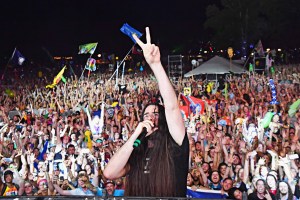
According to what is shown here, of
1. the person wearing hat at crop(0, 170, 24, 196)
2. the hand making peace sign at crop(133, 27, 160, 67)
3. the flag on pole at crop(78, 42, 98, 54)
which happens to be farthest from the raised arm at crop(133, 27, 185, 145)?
the flag on pole at crop(78, 42, 98, 54)

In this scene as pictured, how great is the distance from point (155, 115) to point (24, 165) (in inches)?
112

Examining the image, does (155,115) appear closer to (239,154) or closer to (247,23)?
(239,154)

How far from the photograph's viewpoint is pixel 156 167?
421 cm

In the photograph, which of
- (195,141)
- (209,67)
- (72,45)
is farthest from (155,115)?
(72,45)

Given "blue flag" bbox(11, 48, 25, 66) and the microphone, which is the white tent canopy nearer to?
"blue flag" bbox(11, 48, 25, 66)

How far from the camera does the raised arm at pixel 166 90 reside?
12.1ft

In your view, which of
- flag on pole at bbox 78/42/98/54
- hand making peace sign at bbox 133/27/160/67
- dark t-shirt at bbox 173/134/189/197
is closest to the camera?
hand making peace sign at bbox 133/27/160/67

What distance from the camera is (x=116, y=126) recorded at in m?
8.07

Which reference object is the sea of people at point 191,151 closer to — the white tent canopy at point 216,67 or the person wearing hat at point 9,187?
the person wearing hat at point 9,187

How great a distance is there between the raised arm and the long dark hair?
110 millimetres

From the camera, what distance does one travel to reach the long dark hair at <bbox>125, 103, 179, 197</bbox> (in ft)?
13.7

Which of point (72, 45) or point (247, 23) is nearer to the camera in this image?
point (247, 23)

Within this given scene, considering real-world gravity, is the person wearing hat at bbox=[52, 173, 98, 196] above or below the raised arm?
below

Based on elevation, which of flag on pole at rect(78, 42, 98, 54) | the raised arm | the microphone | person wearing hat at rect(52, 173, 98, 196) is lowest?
person wearing hat at rect(52, 173, 98, 196)
